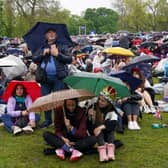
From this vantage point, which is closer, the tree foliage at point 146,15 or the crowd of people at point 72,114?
the crowd of people at point 72,114

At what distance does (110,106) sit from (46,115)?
1.65 meters

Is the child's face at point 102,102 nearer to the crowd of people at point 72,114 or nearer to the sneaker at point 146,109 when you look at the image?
the crowd of people at point 72,114

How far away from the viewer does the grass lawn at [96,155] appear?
5762mm

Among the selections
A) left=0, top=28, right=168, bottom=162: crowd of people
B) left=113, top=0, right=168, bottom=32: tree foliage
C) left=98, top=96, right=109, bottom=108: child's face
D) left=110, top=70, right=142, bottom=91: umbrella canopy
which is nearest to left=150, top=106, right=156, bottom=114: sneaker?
left=0, top=28, right=168, bottom=162: crowd of people

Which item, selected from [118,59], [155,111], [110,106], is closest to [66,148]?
[110,106]

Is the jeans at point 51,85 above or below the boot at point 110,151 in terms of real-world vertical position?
above

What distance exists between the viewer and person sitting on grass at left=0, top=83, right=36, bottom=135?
24.4 feet

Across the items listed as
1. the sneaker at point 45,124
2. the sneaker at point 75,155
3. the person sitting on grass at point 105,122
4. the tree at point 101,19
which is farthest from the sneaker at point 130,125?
the tree at point 101,19

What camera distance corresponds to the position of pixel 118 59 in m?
11.1

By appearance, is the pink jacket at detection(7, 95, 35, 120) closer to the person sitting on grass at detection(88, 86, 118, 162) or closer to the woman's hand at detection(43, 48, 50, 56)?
the woman's hand at detection(43, 48, 50, 56)

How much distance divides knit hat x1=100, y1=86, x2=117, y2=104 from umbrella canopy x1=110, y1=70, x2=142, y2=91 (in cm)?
125

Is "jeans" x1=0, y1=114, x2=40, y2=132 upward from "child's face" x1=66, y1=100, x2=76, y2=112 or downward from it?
downward

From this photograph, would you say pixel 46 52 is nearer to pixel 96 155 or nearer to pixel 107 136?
pixel 107 136

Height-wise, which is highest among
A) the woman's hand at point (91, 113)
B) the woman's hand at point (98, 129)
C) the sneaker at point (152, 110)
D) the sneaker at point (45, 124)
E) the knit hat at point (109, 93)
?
the knit hat at point (109, 93)
